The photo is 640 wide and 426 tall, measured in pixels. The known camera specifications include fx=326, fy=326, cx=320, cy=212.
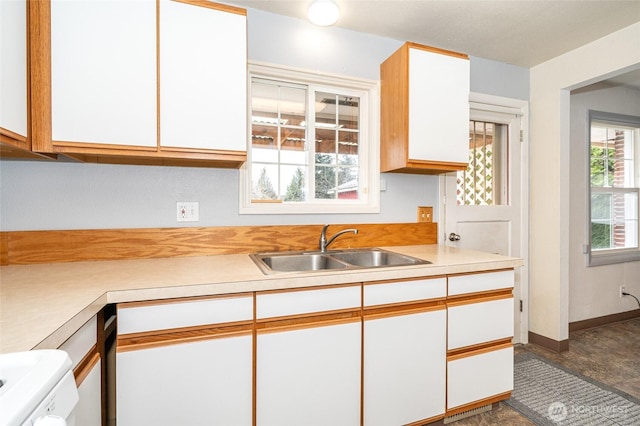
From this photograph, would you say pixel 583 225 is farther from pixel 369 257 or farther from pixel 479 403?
pixel 369 257

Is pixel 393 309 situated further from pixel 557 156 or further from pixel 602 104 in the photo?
pixel 602 104

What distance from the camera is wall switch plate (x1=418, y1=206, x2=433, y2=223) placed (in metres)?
2.48

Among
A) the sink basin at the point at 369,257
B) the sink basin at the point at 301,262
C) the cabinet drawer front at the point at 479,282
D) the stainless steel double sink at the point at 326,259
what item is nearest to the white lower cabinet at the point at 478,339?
the cabinet drawer front at the point at 479,282

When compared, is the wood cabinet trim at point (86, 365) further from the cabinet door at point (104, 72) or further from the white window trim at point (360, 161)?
the white window trim at point (360, 161)

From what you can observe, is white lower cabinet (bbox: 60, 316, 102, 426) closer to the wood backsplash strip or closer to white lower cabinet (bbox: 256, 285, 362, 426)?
white lower cabinet (bbox: 256, 285, 362, 426)

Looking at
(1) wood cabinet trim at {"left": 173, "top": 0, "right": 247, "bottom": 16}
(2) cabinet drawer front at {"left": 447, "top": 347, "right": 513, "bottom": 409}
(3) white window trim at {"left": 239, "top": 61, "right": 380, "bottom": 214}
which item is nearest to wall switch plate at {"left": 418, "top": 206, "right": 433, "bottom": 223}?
(3) white window trim at {"left": 239, "top": 61, "right": 380, "bottom": 214}

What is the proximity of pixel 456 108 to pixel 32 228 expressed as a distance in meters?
2.51

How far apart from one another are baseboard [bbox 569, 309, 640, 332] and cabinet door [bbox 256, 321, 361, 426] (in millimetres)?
2812

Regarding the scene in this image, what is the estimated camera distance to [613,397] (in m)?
2.04

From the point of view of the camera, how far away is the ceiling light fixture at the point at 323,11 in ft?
5.86

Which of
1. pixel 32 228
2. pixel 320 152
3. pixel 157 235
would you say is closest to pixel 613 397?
pixel 320 152

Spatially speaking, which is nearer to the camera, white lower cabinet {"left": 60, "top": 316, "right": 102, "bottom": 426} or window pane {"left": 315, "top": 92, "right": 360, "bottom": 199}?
white lower cabinet {"left": 60, "top": 316, "right": 102, "bottom": 426}

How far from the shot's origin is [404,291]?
1.61 meters

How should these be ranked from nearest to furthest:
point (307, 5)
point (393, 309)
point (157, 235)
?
1. point (393, 309)
2. point (157, 235)
3. point (307, 5)
